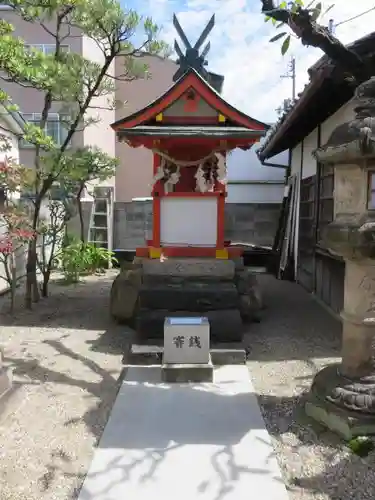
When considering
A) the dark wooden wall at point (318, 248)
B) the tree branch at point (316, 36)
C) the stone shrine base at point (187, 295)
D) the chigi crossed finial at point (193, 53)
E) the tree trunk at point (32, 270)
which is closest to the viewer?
the tree branch at point (316, 36)

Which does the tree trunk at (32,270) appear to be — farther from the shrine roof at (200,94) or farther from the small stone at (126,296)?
the shrine roof at (200,94)

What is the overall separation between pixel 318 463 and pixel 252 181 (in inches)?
622

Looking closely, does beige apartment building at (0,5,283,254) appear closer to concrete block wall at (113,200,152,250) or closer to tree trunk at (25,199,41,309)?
concrete block wall at (113,200,152,250)

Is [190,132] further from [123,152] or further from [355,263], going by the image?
[123,152]

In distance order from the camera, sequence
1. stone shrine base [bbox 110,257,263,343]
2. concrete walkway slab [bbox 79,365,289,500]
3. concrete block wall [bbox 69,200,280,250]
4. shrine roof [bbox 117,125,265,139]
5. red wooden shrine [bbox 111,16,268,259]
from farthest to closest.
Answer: concrete block wall [bbox 69,200,280,250] < red wooden shrine [bbox 111,16,268,259] < shrine roof [bbox 117,125,265,139] < stone shrine base [bbox 110,257,263,343] < concrete walkway slab [bbox 79,365,289,500]

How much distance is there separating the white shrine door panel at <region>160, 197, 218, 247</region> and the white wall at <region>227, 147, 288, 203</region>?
1027 centimetres

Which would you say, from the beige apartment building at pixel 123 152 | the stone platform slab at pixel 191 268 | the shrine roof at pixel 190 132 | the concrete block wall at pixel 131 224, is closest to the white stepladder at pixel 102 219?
the beige apartment building at pixel 123 152

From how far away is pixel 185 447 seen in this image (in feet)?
13.6

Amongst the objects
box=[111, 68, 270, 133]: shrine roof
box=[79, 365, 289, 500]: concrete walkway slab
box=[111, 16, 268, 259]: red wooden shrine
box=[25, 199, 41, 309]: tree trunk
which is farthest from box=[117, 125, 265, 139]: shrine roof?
box=[79, 365, 289, 500]: concrete walkway slab

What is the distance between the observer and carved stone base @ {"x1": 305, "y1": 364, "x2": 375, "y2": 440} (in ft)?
13.5

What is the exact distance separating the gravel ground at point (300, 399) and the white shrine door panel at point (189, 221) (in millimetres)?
1791

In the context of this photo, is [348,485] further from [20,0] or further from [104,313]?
[20,0]

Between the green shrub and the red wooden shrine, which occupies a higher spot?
the red wooden shrine

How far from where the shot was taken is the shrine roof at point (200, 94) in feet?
24.8
